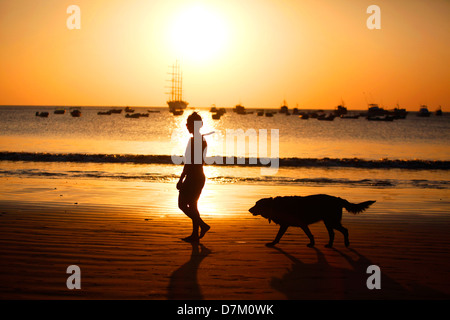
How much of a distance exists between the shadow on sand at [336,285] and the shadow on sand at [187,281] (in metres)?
0.93

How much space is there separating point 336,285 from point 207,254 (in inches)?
80.5

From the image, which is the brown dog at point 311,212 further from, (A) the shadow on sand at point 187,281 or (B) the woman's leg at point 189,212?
(A) the shadow on sand at point 187,281

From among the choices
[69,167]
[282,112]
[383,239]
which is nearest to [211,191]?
[383,239]

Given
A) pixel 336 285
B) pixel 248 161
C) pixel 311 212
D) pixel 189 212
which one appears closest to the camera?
pixel 336 285

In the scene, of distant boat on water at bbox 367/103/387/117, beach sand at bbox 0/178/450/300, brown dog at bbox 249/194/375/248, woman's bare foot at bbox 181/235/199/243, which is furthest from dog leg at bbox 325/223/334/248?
distant boat on water at bbox 367/103/387/117

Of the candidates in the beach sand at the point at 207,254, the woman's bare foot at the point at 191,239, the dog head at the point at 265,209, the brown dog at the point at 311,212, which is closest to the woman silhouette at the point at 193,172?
the woman's bare foot at the point at 191,239

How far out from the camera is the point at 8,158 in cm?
2684

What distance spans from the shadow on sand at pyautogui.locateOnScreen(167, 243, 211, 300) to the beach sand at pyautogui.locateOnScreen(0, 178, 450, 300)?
1 cm

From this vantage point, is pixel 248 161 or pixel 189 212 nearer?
pixel 189 212

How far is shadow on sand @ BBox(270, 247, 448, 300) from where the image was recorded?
519 centimetres

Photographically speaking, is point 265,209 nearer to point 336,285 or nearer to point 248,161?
point 336,285

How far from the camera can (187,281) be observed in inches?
219

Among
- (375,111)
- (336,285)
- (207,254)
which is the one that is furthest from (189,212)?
(375,111)

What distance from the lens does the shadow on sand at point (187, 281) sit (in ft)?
16.7
